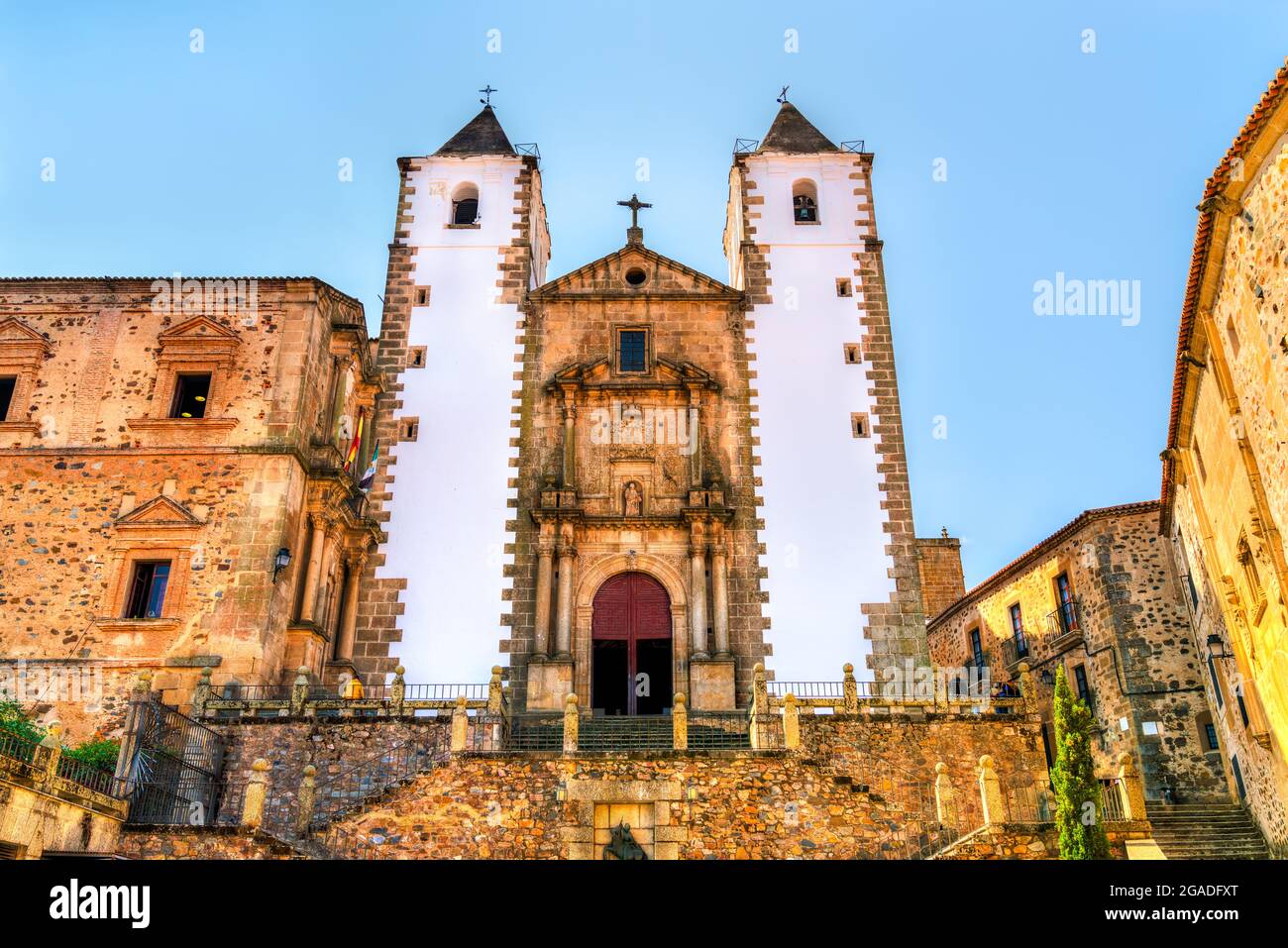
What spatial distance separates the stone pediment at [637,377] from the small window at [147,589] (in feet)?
29.1

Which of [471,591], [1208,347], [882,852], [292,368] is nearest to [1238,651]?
[1208,347]

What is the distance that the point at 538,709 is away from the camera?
19.2 metres

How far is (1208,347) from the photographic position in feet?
44.7

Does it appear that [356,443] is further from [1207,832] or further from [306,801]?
[1207,832]

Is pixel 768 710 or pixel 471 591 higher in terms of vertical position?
pixel 471 591

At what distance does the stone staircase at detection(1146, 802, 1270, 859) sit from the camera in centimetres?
1720

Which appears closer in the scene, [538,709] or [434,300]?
[538,709]

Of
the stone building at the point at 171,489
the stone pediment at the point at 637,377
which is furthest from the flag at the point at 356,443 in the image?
the stone pediment at the point at 637,377

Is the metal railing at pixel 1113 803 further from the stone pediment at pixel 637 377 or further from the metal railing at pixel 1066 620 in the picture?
the stone pediment at pixel 637 377

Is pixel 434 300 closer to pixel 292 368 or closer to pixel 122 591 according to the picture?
pixel 292 368

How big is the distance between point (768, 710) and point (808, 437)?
8019 mm
